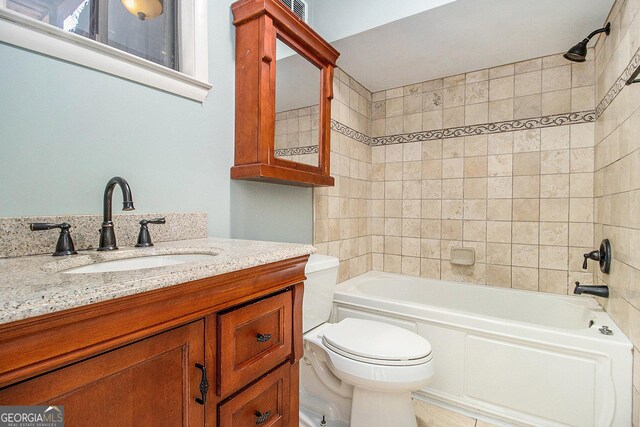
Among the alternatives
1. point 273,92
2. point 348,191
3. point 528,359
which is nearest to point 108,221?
point 273,92

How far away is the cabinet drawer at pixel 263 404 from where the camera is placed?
0.75 m

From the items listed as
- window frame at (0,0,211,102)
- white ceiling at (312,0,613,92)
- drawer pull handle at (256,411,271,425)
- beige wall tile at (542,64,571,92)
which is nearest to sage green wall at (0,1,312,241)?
window frame at (0,0,211,102)

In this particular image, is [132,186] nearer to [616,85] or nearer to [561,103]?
[616,85]

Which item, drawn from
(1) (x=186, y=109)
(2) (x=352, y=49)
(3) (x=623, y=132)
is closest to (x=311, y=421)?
(1) (x=186, y=109)

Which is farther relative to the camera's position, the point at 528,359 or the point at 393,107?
the point at 393,107

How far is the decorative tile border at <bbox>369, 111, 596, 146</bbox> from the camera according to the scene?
83.2 inches

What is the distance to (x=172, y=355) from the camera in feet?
2.02

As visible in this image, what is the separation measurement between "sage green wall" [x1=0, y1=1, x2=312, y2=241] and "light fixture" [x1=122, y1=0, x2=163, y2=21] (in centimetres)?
20

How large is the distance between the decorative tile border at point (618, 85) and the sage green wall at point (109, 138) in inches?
69.3

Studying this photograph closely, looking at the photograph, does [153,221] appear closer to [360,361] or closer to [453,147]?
[360,361]

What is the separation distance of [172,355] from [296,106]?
4.25 ft

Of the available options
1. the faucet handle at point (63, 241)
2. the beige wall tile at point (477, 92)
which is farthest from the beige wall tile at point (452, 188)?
the faucet handle at point (63, 241)

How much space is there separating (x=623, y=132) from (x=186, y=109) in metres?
1.99

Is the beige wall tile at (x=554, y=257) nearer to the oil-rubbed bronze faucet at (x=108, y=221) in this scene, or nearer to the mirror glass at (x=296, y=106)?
the mirror glass at (x=296, y=106)
